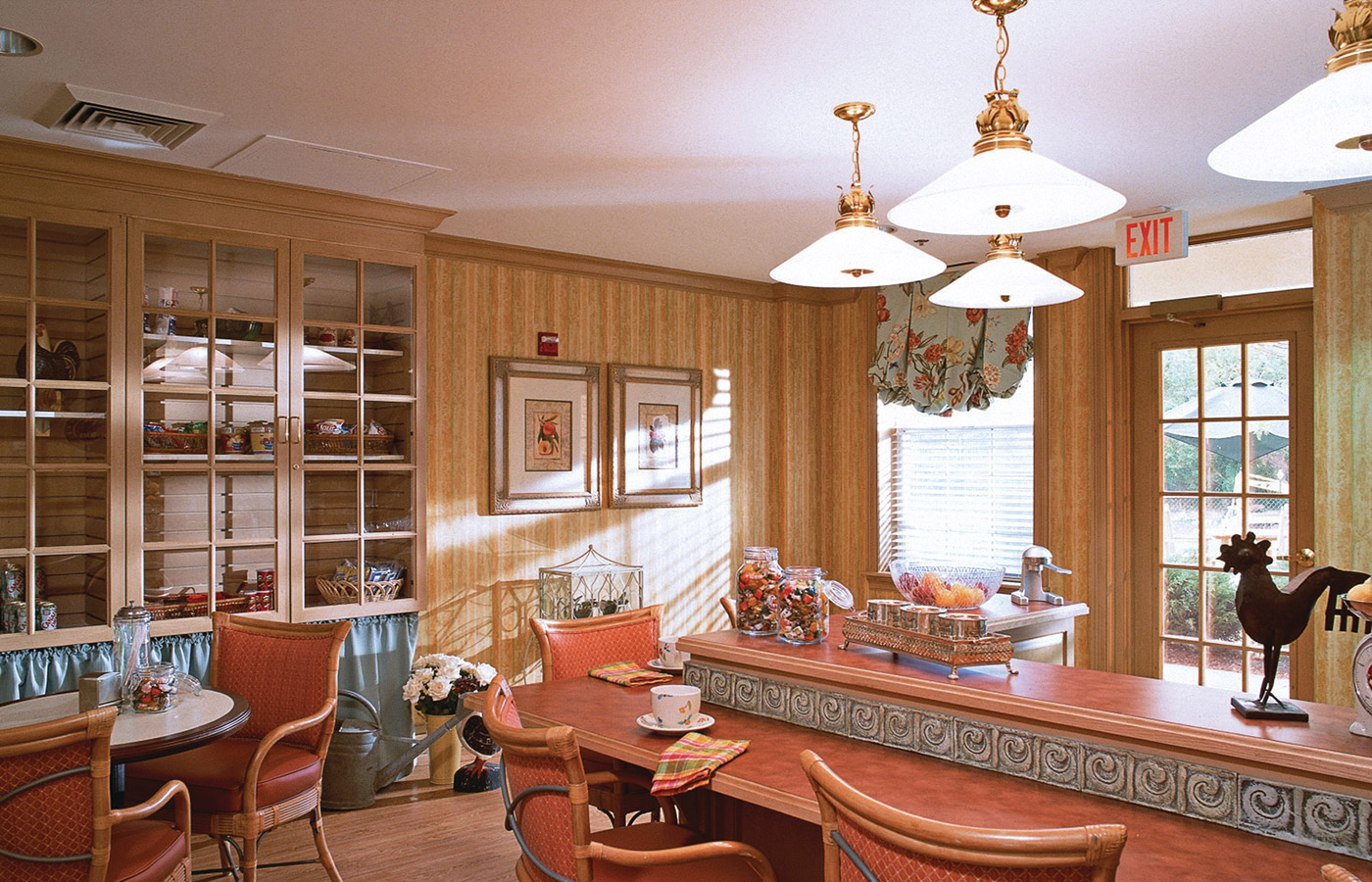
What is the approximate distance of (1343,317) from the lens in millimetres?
4023

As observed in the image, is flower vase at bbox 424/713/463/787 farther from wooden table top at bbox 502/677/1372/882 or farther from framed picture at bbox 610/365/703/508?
wooden table top at bbox 502/677/1372/882

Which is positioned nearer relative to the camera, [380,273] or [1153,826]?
[1153,826]

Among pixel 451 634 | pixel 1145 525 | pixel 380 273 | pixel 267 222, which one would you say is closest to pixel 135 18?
pixel 267 222

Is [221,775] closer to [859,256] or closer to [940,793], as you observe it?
[940,793]

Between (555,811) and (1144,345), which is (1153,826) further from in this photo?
(1144,345)

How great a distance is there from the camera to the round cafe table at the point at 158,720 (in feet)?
8.40

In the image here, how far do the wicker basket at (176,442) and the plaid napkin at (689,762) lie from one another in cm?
261

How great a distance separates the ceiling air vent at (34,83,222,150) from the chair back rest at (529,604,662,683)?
2.01 metres

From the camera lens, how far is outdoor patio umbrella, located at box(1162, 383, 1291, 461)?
4527mm

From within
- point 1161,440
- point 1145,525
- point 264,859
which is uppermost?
point 1161,440

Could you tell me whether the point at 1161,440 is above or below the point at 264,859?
above

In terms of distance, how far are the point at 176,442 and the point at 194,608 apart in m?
0.65

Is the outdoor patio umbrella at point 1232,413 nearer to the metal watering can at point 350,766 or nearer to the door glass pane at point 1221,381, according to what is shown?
the door glass pane at point 1221,381

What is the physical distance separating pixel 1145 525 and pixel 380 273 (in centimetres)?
393
